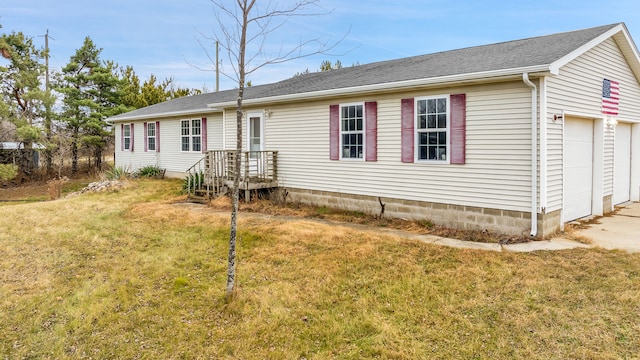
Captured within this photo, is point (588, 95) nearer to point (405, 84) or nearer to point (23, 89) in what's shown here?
point (405, 84)

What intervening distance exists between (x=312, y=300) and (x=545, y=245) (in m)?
4.09

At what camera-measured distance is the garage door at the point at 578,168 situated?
26.2ft

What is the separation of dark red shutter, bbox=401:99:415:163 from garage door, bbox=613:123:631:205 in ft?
17.8

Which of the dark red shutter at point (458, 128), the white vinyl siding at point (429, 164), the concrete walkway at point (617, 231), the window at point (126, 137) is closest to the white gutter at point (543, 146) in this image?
the white vinyl siding at point (429, 164)

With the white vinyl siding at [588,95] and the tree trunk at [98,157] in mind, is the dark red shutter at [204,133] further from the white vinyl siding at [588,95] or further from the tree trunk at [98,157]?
the white vinyl siding at [588,95]

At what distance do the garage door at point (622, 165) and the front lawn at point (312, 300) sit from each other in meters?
5.07

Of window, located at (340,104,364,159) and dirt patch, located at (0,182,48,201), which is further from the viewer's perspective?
dirt patch, located at (0,182,48,201)

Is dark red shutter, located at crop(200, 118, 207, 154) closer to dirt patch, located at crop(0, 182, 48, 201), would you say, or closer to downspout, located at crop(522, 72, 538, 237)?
dirt patch, located at crop(0, 182, 48, 201)

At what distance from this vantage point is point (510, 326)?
4.03 meters

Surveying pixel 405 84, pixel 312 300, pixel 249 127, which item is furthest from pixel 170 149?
pixel 312 300

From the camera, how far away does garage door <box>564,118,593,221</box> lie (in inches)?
315

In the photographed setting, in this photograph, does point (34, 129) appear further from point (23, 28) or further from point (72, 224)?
point (72, 224)

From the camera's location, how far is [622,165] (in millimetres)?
10336

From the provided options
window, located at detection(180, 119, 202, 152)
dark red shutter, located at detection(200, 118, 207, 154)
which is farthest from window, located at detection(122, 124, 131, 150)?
dark red shutter, located at detection(200, 118, 207, 154)
